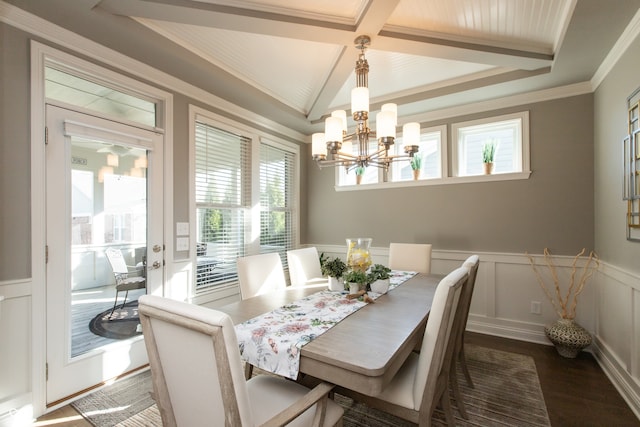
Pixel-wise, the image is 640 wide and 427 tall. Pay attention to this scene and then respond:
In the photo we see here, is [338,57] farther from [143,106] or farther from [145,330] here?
[145,330]

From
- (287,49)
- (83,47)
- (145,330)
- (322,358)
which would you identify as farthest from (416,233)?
(83,47)

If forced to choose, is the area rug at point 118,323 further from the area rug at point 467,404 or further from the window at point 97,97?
the window at point 97,97

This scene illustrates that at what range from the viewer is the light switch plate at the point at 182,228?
288 centimetres

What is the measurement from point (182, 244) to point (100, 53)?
5.55 feet

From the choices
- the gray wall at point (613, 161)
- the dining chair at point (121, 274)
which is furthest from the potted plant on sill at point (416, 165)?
the dining chair at point (121, 274)

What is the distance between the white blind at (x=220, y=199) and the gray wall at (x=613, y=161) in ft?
11.5

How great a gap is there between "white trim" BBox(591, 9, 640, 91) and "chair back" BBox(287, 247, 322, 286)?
2.94 m

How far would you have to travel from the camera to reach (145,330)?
1.13 m

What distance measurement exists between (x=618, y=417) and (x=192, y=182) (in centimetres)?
379

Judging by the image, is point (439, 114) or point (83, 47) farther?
point (439, 114)

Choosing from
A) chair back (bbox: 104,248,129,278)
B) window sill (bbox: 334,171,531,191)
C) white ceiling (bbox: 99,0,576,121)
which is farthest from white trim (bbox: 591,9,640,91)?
chair back (bbox: 104,248,129,278)

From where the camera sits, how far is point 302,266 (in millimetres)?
2871

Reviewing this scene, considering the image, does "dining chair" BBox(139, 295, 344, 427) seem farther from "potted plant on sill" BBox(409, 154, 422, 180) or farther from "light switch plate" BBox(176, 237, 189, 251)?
"potted plant on sill" BBox(409, 154, 422, 180)

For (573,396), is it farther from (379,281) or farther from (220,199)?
(220,199)
